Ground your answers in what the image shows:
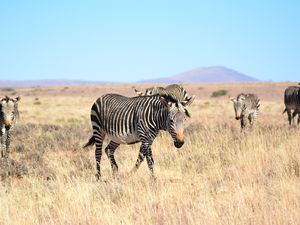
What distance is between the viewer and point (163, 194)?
643 centimetres

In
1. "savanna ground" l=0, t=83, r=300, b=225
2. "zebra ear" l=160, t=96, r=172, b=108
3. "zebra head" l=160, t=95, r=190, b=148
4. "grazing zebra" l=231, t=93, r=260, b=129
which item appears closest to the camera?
"savanna ground" l=0, t=83, r=300, b=225

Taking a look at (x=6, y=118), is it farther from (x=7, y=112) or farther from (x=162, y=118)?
(x=162, y=118)

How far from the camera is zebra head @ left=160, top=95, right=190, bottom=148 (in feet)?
25.5

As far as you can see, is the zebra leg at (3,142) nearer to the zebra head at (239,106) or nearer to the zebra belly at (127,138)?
the zebra belly at (127,138)

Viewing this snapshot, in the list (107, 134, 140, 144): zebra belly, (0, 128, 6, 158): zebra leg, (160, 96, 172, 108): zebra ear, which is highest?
(160, 96, 172, 108): zebra ear

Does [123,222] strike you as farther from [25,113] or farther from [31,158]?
[25,113]

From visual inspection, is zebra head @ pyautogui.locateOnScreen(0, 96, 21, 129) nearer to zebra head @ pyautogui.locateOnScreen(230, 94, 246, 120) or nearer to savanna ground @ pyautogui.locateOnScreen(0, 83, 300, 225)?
savanna ground @ pyautogui.locateOnScreen(0, 83, 300, 225)

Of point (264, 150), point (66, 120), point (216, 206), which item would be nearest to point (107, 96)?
point (264, 150)

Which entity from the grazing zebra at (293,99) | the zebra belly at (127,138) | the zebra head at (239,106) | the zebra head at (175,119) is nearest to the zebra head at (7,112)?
the zebra belly at (127,138)

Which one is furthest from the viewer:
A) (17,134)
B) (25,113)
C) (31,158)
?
(25,113)

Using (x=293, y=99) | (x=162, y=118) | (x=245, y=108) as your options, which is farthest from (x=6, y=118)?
(x=293, y=99)

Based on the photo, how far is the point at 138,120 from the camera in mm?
8859

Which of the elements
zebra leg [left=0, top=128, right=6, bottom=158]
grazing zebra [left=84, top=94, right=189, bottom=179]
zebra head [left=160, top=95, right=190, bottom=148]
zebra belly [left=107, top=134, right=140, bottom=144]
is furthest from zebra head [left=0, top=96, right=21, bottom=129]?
zebra head [left=160, top=95, right=190, bottom=148]

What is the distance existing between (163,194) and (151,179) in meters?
1.35
